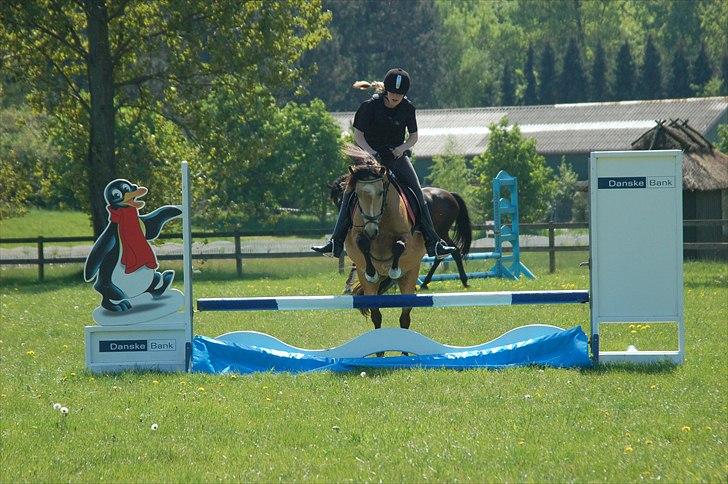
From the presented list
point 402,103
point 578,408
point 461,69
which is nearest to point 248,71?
point 402,103

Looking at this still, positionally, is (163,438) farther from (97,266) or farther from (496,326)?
(496,326)

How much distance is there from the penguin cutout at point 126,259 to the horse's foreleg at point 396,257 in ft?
7.03

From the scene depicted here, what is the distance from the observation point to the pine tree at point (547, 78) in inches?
3440

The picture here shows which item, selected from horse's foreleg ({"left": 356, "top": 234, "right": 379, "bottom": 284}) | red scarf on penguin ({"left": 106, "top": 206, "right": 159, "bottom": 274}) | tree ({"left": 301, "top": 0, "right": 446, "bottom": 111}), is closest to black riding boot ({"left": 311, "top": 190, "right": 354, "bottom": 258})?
horse's foreleg ({"left": 356, "top": 234, "right": 379, "bottom": 284})

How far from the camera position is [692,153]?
30.7 metres

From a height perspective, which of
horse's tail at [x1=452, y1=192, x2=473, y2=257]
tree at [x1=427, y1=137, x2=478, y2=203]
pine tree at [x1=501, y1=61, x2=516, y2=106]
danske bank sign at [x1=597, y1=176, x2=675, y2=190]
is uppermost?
pine tree at [x1=501, y1=61, x2=516, y2=106]

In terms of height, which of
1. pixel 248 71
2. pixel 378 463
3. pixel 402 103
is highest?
pixel 248 71

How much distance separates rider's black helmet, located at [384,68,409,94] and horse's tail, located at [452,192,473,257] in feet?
16.5

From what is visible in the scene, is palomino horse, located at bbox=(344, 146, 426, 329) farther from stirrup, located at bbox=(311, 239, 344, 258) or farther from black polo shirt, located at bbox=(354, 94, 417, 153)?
black polo shirt, located at bbox=(354, 94, 417, 153)

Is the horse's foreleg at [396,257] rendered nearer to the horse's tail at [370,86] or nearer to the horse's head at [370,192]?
the horse's head at [370,192]

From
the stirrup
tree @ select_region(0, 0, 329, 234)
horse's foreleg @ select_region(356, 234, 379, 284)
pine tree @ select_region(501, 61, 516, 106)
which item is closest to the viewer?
horse's foreleg @ select_region(356, 234, 379, 284)

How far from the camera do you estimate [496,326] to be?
46.7ft

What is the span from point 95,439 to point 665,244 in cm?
551

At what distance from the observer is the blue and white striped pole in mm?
10297
